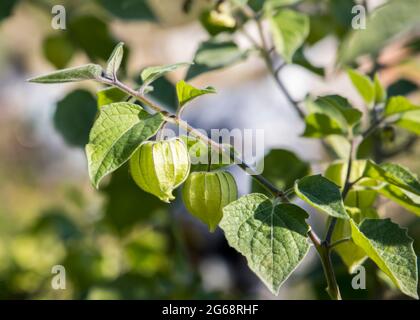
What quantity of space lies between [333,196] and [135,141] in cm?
18

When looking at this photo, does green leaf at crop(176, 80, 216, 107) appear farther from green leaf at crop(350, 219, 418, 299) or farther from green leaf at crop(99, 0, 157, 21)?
green leaf at crop(99, 0, 157, 21)

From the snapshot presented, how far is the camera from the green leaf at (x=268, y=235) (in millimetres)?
531

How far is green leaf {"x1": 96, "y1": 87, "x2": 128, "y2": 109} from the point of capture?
661mm

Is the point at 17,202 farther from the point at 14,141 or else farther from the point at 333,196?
the point at 333,196

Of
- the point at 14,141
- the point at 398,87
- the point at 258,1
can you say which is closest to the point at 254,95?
the point at 398,87

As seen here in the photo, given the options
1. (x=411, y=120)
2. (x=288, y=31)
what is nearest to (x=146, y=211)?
(x=288, y=31)

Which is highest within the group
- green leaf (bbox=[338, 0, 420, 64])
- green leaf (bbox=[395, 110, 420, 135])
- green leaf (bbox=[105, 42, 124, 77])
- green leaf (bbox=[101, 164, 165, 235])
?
A: green leaf (bbox=[338, 0, 420, 64])

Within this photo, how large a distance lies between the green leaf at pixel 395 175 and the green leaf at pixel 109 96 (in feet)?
0.86

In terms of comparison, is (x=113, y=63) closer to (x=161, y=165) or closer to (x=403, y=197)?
(x=161, y=165)

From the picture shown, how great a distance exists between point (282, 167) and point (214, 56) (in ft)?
0.62

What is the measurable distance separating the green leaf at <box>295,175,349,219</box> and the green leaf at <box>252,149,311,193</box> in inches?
12.5

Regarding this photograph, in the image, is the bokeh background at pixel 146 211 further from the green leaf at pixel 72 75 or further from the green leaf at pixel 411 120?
the green leaf at pixel 72 75

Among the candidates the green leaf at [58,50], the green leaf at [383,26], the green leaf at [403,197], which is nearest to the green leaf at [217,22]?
the green leaf at [383,26]

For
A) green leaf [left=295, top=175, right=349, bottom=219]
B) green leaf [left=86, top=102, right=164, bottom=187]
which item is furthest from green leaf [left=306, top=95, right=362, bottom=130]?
green leaf [left=86, top=102, right=164, bottom=187]
